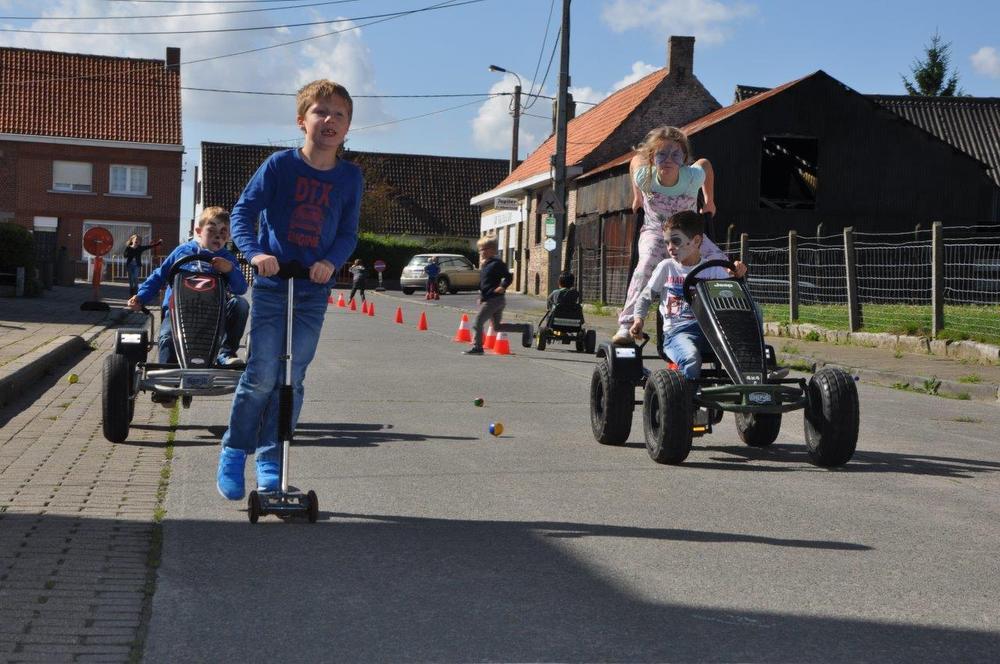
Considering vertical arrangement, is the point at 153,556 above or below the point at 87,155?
below

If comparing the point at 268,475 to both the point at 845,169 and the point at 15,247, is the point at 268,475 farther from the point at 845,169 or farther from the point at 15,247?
the point at 845,169

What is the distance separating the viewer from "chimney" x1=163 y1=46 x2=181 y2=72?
5869cm

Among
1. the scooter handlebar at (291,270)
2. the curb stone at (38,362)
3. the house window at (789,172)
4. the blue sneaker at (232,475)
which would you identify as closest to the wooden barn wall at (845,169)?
the house window at (789,172)

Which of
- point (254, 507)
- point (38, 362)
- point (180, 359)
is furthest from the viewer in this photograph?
point (38, 362)

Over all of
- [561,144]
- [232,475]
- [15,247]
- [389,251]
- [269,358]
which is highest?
[561,144]

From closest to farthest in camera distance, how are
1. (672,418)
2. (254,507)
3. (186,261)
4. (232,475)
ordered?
(254,507)
(232,475)
(672,418)
(186,261)

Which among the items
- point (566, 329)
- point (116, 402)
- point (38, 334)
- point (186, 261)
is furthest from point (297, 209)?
point (566, 329)

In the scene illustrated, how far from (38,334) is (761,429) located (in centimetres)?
1037

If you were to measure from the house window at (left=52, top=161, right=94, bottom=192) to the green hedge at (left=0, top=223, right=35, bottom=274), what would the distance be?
2946cm

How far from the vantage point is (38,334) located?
16047 mm

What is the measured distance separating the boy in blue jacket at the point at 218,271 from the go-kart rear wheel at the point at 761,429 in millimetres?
3339

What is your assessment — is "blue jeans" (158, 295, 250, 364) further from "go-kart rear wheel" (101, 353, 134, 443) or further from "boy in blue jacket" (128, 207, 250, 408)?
"go-kart rear wheel" (101, 353, 134, 443)

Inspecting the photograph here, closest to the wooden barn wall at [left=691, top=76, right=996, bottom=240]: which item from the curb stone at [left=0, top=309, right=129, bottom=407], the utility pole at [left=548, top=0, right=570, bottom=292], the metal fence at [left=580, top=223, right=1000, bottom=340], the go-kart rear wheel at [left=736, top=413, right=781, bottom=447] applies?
the utility pole at [left=548, top=0, right=570, bottom=292]

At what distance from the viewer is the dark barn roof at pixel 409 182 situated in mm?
73125
